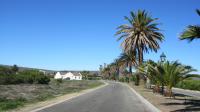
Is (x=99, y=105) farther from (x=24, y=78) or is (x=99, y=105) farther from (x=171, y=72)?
(x=24, y=78)

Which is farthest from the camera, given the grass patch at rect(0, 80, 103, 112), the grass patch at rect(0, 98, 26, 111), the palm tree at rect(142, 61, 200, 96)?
the palm tree at rect(142, 61, 200, 96)

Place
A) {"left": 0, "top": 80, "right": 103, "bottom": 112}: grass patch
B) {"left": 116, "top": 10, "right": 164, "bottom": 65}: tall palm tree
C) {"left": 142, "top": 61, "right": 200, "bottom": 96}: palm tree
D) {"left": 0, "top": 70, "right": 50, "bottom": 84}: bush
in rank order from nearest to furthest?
{"left": 0, "top": 80, "right": 103, "bottom": 112}: grass patch, {"left": 142, "top": 61, "right": 200, "bottom": 96}: palm tree, {"left": 116, "top": 10, "right": 164, "bottom": 65}: tall palm tree, {"left": 0, "top": 70, "right": 50, "bottom": 84}: bush

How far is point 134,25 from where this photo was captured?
53188mm


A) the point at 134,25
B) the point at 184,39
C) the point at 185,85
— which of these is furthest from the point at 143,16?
the point at 184,39

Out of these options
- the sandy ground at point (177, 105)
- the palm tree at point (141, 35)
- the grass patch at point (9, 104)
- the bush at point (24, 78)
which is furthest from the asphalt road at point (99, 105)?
the bush at point (24, 78)

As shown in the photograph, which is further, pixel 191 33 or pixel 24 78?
pixel 24 78

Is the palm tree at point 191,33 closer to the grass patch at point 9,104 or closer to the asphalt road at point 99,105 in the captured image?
the asphalt road at point 99,105

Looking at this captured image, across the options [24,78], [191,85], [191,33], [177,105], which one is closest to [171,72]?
[177,105]

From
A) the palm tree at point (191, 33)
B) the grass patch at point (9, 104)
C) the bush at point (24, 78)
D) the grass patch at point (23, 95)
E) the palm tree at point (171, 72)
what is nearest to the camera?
the palm tree at point (191, 33)

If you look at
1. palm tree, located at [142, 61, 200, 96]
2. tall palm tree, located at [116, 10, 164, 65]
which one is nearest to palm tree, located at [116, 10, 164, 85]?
tall palm tree, located at [116, 10, 164, 65]

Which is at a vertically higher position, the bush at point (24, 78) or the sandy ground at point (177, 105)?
the bush at point (24, 78)

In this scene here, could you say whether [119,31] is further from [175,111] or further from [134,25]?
[175,111]

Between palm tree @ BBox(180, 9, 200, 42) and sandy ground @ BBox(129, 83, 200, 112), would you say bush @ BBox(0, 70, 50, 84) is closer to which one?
sandy ground @ BBox(129, 83, 200, 112)

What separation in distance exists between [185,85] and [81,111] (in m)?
52.5
